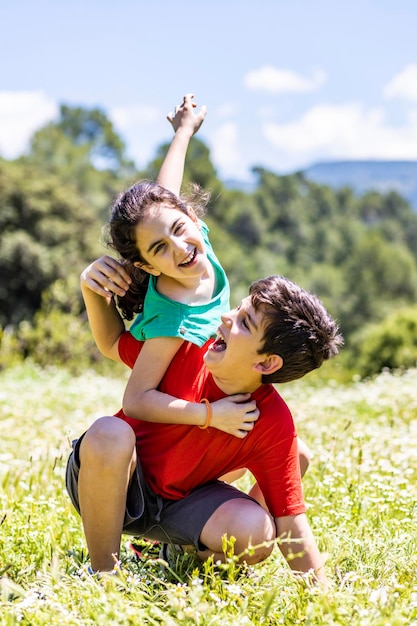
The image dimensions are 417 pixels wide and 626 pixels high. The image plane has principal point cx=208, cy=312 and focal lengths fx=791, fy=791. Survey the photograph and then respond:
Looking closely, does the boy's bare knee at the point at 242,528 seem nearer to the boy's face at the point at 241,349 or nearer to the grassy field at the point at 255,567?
the grassy field at the point at 255,567

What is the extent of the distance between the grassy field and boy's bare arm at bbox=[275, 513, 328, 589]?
0.18 ft

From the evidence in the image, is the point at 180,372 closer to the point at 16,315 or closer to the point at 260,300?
the point at 260,300

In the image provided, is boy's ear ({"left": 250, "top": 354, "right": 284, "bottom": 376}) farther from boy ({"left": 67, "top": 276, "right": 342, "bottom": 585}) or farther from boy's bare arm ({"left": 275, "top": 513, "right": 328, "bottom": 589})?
boy's bare arm ({"left": 275, "top": 513, "right": 328, "bottom": 589})

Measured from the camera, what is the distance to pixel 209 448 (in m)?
2.77

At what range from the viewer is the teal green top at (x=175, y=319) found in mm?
2764

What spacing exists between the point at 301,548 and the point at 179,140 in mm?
1778

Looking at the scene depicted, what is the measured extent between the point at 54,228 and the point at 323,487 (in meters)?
17.9

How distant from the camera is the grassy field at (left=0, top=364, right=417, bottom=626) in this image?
83.2 inches

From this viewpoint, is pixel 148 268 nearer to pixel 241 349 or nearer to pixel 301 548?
pixel 241 349

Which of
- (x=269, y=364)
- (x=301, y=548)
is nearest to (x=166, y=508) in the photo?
(x=301, y=548)

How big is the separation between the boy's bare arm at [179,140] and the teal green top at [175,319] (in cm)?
53

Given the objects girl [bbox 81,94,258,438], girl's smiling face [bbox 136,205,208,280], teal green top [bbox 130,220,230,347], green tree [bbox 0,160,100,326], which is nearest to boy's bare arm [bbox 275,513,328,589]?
girl [bbox 81,94,258,438]

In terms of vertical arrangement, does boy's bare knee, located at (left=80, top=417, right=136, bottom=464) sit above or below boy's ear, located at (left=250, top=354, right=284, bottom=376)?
below

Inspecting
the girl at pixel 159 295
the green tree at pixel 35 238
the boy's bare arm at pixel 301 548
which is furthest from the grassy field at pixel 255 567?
the green tree at pixel 35 238
